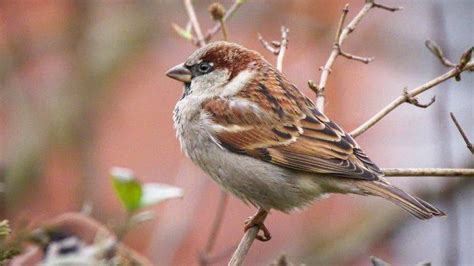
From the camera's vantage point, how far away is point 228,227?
653cm

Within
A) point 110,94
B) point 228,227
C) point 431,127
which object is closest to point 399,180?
point 431,127

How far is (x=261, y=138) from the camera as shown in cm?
376

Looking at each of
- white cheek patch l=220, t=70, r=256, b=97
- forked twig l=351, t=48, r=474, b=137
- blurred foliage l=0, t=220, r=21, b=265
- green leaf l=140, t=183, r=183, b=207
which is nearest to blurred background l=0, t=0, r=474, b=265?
white cheek patch l=220, t=70, r=256, b=97

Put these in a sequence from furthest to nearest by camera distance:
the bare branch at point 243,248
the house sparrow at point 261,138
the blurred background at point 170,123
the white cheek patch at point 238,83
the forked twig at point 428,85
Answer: the blurred background at point 170,123, the white cheek patch at point 238,83, the house sparrow at point 261,138, the forked twig at point 428,85, the bare branch at point 243,248

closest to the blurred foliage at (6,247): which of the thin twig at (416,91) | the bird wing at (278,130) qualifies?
the thin twig at (416,91)

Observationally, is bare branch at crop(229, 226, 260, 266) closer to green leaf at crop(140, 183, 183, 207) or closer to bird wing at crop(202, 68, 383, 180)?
bird wing at crop(202, 68, 383, 180)

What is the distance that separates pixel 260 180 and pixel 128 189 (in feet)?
5.65

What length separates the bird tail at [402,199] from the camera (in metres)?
3.33

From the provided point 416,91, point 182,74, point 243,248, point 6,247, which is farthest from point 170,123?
point 6,247

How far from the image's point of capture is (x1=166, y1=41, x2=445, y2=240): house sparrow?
3.63 metres

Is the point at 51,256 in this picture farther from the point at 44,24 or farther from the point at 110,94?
the point at 44,24

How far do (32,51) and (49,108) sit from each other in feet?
Result: 1.20

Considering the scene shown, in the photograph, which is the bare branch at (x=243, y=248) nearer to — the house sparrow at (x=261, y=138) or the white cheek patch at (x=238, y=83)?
the house sparrow at (x=261, y=138)

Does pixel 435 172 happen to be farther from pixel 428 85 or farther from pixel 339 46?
pixel 339 46
